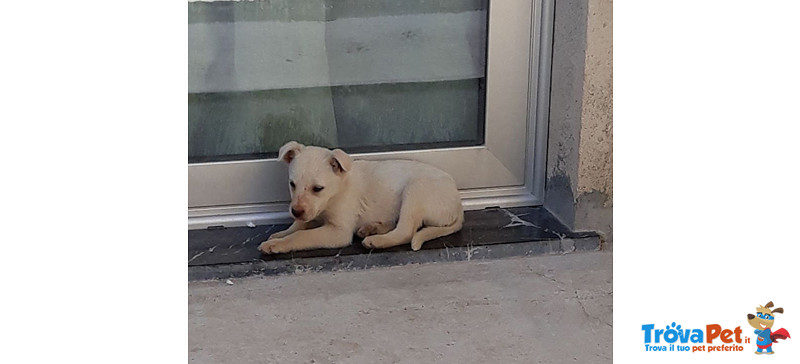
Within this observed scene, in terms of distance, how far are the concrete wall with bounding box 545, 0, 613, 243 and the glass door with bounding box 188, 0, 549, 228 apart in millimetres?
68

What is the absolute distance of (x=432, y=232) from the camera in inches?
81.4

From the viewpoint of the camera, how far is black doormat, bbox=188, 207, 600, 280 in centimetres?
197

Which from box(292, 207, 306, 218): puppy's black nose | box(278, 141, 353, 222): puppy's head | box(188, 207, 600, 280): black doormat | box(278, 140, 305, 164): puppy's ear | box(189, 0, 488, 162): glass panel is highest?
box(189, 0, 488, 162): glass panel

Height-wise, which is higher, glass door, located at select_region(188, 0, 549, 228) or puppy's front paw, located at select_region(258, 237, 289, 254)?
glass door, located at select_region(188, 0, 549, 228)
